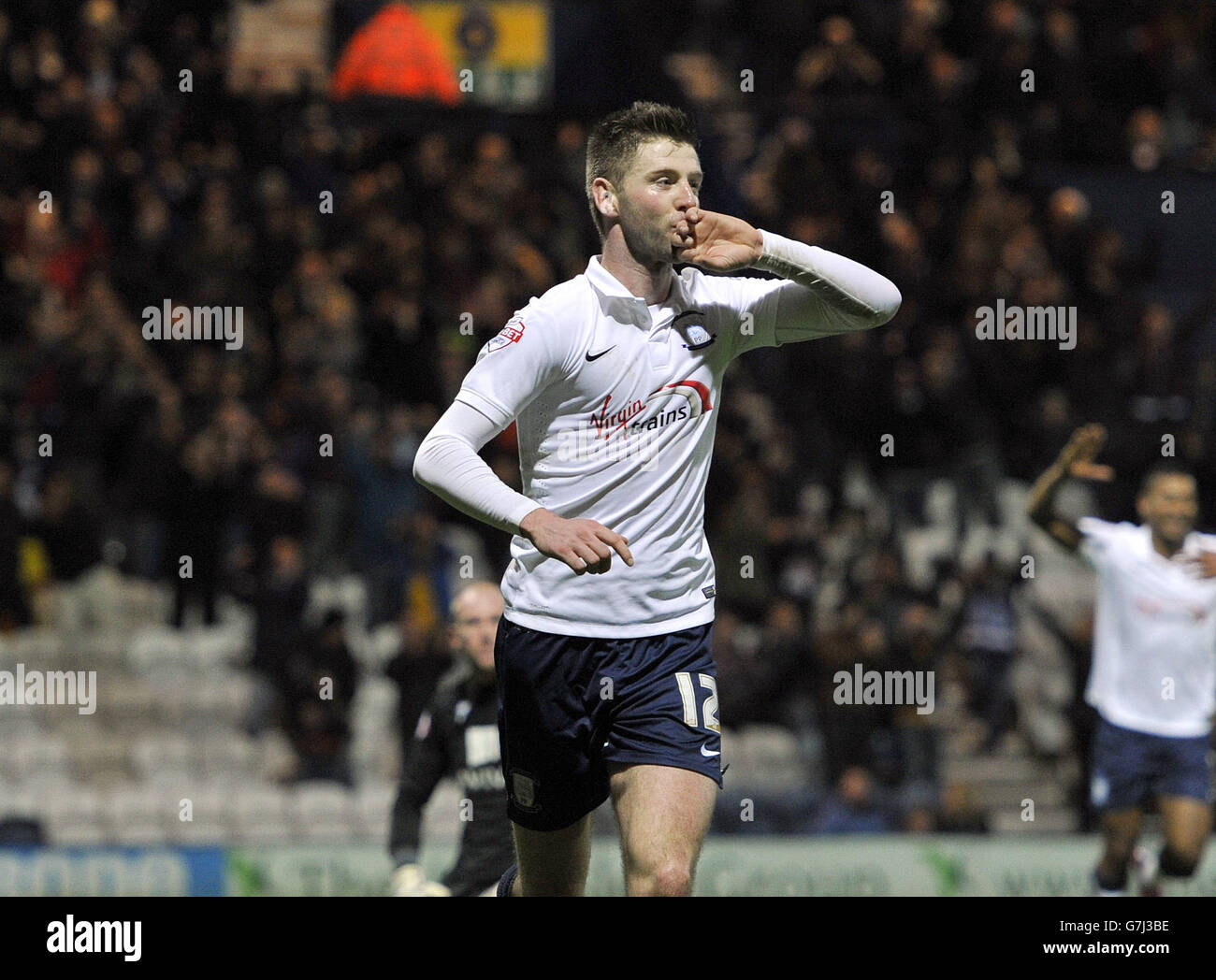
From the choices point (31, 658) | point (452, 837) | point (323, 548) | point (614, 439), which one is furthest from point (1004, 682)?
point (614, 439)

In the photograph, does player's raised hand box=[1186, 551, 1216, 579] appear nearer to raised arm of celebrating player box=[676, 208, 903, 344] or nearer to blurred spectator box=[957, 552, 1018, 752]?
blurred spectator box=[957, 552, 1018, 752]

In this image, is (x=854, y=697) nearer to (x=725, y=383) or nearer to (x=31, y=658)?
(x=725, y=383)

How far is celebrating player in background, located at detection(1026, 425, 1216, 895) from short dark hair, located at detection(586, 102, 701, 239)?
4.11m

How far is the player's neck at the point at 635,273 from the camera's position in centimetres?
462

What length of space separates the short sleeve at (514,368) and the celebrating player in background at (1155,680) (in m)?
4.26

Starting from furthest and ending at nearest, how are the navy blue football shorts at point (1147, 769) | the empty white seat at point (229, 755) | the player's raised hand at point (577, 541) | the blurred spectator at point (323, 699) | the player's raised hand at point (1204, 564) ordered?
1. the empty white seat at point (229, 755)
2. the blurred spectator at point (323, 699)
3. the navy blue football shorts at point (1147, 769)
4. the player's raised hand at point (1204, 564)
5. the player's raised hand at point (577, 541)

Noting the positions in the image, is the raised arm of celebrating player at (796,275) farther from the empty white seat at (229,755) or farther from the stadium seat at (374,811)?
the empty white seat at (229,755)

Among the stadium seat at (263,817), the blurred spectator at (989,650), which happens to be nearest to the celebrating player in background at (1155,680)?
the blurred spectator at (989,650)

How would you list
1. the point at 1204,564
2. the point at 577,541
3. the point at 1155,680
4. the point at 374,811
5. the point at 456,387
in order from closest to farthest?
the point at 577,541
the point at 1204,564
the point at 1155,680
the point at 374,811
the point at 456,387

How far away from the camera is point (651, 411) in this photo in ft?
15.0

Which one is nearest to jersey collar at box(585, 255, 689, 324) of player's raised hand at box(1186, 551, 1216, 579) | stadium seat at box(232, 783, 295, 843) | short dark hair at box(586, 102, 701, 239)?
short dark hair at box(586, 102, 701, 239)

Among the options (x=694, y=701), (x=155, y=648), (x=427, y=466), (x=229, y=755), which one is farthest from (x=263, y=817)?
(x=427, y=466)

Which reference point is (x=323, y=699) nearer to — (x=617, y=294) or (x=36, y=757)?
(x=36, y=757)

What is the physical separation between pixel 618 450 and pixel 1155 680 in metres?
4.70
